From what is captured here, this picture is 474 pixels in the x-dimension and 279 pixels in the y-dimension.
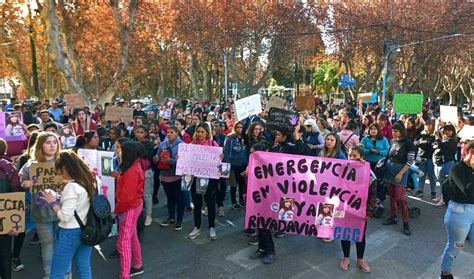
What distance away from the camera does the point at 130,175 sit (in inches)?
167

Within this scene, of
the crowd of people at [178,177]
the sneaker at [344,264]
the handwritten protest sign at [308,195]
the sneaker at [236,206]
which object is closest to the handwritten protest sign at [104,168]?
the crowd of people at [178,177]

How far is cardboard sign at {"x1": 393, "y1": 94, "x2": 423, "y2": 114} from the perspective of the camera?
1160 centimetres

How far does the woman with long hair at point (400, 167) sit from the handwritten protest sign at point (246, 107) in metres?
3.14

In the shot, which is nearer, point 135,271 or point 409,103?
point 135,271

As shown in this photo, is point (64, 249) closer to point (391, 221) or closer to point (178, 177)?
point (178, 177)

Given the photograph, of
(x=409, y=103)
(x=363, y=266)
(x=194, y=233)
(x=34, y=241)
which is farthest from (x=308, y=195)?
(x=409, y=103)

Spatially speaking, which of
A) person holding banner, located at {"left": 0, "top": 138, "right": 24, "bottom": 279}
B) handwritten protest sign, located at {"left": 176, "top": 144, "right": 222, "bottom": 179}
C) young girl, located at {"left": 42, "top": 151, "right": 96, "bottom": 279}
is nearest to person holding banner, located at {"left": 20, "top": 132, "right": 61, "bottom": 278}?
person holding banner, located at {"left": 0, "top": 138, "right": 24, "bottom": 279}

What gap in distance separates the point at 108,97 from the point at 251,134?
10302 millimetres

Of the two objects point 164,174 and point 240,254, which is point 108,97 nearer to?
point 164,174

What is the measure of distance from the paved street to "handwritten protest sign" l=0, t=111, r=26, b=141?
6.36 ft

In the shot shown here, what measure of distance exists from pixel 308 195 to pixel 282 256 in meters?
0.99

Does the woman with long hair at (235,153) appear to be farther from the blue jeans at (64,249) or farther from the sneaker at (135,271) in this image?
the blue jeans at (64,249)

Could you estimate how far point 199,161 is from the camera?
5.67 metres

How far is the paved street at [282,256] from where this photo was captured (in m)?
4.82
